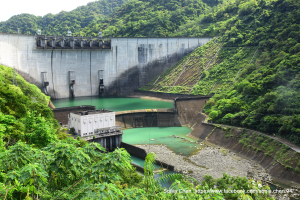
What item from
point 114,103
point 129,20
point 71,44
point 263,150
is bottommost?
point 263,150

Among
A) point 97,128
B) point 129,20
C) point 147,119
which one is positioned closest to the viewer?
point 97,128

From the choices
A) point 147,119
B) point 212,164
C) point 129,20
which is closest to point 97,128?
point 212,164

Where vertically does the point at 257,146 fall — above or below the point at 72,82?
below

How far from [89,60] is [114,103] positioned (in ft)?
31.6

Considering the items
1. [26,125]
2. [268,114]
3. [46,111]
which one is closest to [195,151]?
[268,114]

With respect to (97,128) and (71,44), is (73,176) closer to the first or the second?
(97,128)

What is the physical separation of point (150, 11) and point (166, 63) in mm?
22319

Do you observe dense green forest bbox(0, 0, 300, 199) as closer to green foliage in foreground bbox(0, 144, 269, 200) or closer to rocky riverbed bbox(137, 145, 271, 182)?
green foliage in foreground bbox(0, 144, 269, 200)

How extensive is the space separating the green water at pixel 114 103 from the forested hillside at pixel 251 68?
196 inches

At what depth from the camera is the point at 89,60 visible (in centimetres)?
5312

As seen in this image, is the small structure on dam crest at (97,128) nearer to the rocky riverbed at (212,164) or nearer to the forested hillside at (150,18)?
the rocky riverbed at (212,164)

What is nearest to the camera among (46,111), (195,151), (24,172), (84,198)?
(84,198)

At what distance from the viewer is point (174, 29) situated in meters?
73.2

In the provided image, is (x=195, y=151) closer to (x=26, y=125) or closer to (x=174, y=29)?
(x=26, y=125)
